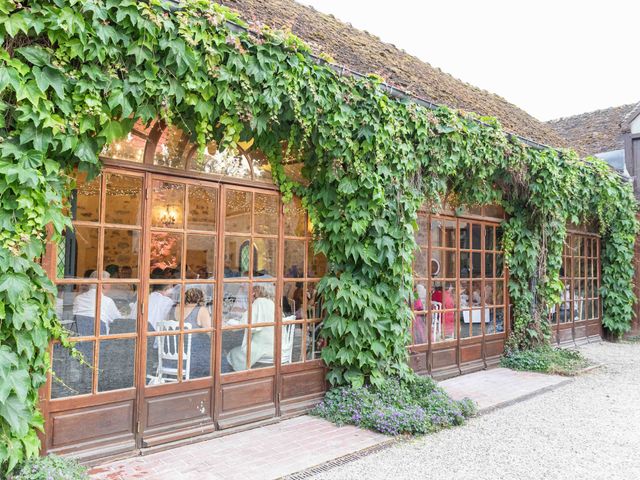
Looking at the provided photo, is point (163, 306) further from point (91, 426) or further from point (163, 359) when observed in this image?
point (91, 426)

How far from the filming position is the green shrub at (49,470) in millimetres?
3234

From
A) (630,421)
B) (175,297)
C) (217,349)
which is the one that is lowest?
(630,421)

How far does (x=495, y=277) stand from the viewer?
321 inches

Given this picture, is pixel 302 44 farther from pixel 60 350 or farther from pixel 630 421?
pixel 630 421

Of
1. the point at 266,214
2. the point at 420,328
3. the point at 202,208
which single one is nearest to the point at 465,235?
the point at 420,328

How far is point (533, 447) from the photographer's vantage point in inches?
185

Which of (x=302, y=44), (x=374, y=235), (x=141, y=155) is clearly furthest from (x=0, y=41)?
(x=374, y=235)

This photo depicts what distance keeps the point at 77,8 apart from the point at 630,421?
21.3ft

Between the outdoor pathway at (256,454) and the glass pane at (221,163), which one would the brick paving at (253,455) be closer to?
the outdoor pathway at (256,454)

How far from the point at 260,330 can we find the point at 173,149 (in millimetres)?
1949

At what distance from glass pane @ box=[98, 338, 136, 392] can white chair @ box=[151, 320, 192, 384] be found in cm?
25

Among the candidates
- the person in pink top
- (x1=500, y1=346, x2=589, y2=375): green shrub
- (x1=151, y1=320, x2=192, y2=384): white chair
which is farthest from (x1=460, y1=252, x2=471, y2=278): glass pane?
(x1=151, y1=320, x2=192, y2=384): white chair

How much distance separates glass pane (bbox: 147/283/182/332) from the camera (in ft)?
14.4

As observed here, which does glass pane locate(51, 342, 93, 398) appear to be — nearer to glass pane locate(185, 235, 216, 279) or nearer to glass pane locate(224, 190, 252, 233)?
glass pane locate(185, 235, 216, 279)
